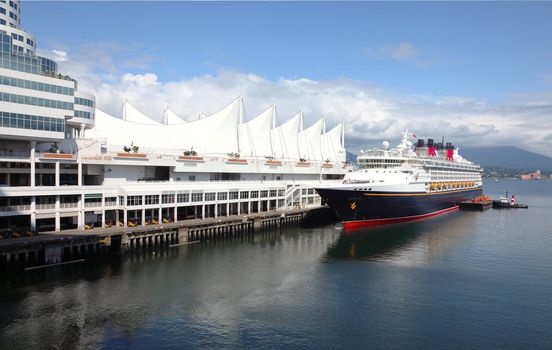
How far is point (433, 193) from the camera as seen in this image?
70.9m

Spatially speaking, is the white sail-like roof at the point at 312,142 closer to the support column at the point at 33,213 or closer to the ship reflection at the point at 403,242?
the ship reflection at the point at 403,242

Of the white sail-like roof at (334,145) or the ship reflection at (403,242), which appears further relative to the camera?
the white sail-like roof at (334,145)

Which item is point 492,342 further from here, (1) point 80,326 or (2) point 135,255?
(2) point 135,255

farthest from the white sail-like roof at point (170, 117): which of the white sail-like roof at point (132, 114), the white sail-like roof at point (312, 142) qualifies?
the white sail-like roof at point (312, 142)

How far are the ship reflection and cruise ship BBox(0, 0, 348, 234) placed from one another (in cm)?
1516

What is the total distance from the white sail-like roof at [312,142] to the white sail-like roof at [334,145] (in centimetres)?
230

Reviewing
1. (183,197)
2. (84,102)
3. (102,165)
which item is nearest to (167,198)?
(183,197)

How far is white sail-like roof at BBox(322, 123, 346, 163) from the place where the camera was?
3905 inches

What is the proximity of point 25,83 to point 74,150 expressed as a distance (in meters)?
8.81

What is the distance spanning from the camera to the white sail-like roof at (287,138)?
82.8 metres

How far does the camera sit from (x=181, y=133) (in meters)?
62.4

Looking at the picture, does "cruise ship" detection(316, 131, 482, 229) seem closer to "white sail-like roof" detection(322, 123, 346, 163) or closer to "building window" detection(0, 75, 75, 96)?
"white sail-like roof" detection(322, 123, 346, 163)

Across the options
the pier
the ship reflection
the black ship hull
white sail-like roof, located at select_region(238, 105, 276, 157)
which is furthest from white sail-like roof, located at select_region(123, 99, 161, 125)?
the ship reflection

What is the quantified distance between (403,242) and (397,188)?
511 inches
